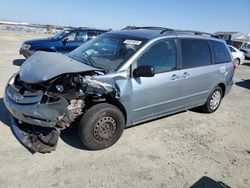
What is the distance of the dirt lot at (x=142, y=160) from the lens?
140 inches

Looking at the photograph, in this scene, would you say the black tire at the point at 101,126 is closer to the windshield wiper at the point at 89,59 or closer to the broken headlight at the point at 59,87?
the broken headlight at the point at 59,87

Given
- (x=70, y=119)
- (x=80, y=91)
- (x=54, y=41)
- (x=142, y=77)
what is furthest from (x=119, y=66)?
(x=54, y=41)

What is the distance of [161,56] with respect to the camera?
4.89 meters

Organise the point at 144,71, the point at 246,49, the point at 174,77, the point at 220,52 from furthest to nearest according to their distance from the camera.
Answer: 1. the point at 246,49
2. the point at 220,52
3. the point at 174,77
4. the point at 144,71

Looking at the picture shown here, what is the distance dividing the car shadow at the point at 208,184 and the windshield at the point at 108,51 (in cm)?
206

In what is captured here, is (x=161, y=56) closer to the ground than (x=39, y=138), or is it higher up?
higher up

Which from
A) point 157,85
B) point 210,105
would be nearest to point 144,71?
point 157,85

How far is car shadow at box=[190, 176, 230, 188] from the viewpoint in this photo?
3.63 metres

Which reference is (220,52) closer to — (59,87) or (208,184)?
(208,184)

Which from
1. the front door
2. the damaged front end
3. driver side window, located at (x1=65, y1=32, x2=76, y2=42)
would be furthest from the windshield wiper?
driver side window, located at (x1=65, y1=32, x2=76, y2=42)

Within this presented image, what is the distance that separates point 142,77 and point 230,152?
6.46 feet

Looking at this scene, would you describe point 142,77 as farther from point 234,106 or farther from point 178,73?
point 234,106

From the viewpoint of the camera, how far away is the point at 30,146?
388 centimetres

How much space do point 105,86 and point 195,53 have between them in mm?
2418
